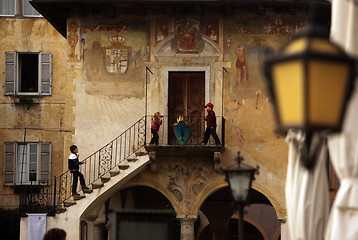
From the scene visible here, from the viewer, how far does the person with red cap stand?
85.7 ft

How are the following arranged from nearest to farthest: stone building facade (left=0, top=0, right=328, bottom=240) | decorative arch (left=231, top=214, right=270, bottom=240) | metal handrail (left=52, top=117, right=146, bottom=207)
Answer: stone building facade (left=0, top=0, right=328, bottom=240) < metal handrail (left=52, top=117, right=146, bottom=207) < decorative arch (left=231, top=214, right=270, bottom=240)

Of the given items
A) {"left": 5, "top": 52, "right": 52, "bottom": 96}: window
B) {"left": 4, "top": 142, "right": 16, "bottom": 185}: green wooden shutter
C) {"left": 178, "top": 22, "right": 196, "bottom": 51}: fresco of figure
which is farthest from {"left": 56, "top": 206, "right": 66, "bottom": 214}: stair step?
{"left": 5, "top": 52, "right": 52, "bottom": 96}: window

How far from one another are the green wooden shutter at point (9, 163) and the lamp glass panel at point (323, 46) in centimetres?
2841

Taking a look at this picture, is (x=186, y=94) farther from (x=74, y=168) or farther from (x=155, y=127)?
(x=74, y=168)

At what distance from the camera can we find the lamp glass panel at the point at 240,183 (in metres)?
12.7

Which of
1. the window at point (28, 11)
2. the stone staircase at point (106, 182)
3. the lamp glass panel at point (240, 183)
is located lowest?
the stone staircase at point (106, 182)

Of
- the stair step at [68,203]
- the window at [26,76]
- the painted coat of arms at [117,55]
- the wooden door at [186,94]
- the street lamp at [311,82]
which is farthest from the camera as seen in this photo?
the window at [26,76]

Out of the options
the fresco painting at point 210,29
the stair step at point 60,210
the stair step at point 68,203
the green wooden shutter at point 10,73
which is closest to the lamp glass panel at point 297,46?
the stair step at point 68,203

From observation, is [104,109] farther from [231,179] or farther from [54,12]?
[231,179]

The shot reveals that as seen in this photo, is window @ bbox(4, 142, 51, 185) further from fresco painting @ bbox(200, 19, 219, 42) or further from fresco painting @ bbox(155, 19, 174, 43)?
fresco painting @ bbox(200, 19, 219, 42)

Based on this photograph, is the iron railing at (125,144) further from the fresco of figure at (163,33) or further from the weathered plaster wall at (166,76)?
the fresco of figure at (163,33)

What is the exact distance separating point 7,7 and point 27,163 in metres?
5.70

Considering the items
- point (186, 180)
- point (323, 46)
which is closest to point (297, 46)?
point (323, 46)

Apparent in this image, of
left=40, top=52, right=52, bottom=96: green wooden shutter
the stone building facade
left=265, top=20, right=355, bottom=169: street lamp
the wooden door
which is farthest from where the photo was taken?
left=40, top=52, right=52, bottom=96: green wooden shutter
